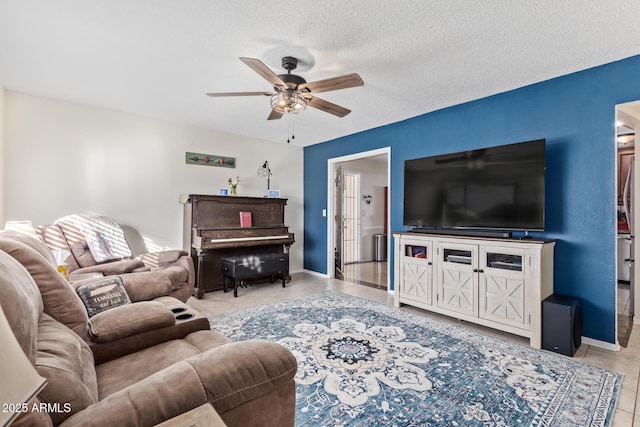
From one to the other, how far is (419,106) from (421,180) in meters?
0.92

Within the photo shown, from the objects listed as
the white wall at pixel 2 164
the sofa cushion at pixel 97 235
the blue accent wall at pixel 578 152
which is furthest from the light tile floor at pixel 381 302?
the white wall at pixel 2 164

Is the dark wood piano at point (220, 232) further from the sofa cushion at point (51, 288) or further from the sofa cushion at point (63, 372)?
the sofa cushion at point (63, 372)

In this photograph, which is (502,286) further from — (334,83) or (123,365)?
(123,365)

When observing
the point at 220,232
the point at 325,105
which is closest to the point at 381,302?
the point at 220,232

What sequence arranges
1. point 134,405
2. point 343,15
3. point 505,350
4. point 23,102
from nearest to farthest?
point 134,405
point 343,15
point 505,350
point 23,102

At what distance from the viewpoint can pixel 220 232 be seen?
4.42 m

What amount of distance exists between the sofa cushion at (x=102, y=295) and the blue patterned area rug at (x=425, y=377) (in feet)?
3.98

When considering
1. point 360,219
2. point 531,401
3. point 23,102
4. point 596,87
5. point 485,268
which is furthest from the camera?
point 360,219

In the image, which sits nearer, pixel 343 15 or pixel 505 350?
pixel 343 15

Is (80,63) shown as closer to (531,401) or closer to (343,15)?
(343,15)

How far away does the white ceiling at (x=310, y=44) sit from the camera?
2.04 metres

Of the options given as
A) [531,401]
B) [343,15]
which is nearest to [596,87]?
[343,15]

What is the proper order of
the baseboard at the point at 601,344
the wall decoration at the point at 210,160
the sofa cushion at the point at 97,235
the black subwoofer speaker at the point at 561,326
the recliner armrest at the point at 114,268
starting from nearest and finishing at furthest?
1. the black subwoofer speaker at the point at 561,326
2. the baseboard at the point at 601,344
3. the recliner armrest at the point at 114,268
4. the sofa cushion at the point at 97,235
5. the wall decoration at the point at 210,160

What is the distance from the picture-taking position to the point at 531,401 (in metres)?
1.92
